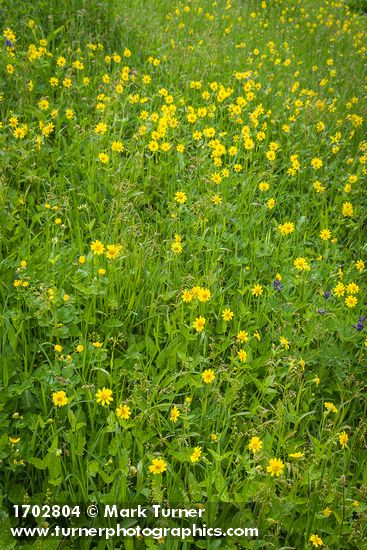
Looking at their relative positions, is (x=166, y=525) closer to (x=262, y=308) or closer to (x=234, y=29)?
(x=262, y=308)

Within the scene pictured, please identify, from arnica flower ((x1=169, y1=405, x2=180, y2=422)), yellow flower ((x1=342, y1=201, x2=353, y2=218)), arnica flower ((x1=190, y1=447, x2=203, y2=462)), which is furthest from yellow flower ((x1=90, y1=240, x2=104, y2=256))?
yellow flower ((x1=342, y1=201, x2=353, y2=218))

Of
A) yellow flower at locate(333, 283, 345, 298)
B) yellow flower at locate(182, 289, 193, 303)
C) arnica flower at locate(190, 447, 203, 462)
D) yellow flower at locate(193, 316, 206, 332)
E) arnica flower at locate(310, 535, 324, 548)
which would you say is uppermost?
yellow flower at locate(333, 283, 345, 298)

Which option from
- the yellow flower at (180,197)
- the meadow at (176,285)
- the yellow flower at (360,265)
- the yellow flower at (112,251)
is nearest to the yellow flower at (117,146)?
the meadow at (176,285)

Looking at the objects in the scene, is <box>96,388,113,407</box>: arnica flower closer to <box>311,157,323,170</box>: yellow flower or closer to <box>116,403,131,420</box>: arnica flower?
<box>116,403,131,420</box>: arnica flower

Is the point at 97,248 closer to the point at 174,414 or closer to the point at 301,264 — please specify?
the point at 174,414

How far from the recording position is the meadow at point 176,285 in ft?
6.23

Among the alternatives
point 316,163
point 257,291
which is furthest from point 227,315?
point 316,163

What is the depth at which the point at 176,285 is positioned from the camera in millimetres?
2715

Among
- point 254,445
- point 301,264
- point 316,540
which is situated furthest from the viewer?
point 301,264

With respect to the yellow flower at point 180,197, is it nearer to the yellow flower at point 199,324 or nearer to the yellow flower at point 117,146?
the yellow flower at point 117,146

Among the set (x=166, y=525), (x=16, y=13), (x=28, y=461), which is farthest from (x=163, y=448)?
(x=16, y=13)

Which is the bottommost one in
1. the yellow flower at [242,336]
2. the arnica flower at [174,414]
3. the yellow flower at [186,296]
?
the arnica flower at [174,414]

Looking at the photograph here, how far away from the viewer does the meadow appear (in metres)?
1.90

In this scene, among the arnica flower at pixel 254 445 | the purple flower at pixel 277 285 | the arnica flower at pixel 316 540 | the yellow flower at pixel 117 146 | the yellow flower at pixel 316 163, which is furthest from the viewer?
the yellow flower at pixel 316 163
